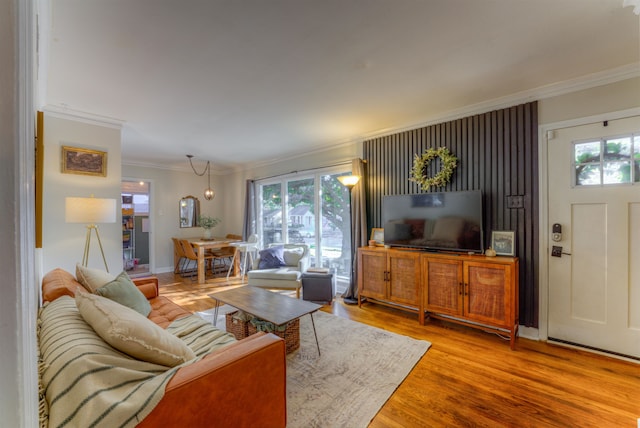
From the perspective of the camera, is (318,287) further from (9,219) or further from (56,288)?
(9,219)

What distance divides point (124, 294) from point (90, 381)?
1.26 m

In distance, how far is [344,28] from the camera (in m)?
1.80

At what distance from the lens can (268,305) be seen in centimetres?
250

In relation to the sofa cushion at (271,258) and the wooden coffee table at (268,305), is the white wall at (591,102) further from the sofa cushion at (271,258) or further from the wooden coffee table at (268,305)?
the sofa cushion at (271,258)

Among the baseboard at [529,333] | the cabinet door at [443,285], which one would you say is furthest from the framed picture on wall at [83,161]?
the baseboard at [529,333]

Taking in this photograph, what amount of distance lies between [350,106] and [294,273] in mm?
2370

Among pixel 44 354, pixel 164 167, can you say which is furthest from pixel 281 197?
pixel 44 354

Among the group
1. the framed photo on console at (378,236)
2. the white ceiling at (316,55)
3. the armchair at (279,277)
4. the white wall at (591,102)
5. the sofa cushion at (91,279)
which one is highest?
the white ceiling at (316,55)

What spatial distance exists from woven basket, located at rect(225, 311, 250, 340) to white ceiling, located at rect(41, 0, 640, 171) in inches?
86.9

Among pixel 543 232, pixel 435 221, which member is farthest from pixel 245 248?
pixel 543 232

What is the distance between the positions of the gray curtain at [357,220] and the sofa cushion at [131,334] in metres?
2.89

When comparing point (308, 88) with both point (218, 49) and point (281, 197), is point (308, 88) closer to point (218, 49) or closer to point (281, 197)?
point (218, 49)

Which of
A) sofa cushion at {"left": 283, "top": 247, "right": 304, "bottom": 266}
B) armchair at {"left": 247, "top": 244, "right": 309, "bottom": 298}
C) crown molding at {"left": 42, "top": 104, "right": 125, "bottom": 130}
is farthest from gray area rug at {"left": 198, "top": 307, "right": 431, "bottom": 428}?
crown molding at {"left": 42, "top": 104, "right": 125, "bottom": 130}

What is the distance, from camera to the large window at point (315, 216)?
4.55 metres
